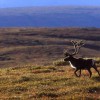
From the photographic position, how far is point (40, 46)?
90312mm

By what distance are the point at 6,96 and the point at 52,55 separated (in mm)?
65018

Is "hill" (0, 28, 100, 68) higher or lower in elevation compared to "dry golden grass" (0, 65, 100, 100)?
lower

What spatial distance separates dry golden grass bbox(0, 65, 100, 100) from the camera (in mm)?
16547

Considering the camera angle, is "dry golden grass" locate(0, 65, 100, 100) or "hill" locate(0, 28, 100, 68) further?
"hill" locate(0, 28, 100, 68)

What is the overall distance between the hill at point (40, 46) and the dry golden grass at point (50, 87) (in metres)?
41.9

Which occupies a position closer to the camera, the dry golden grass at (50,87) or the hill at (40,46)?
the dry golden grass at (50,87)

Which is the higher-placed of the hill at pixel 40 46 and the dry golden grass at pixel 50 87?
the dry golden grass at pixel 50 87

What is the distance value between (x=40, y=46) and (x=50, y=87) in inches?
2843

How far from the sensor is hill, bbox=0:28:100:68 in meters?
75.5

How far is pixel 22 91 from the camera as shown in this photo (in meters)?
17.8

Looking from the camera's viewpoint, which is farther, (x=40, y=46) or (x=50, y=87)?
(x=40, y=46)

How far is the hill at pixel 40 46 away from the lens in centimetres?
7554

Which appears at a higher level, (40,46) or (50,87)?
(50,87)

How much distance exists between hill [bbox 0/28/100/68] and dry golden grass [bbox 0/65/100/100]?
41.9m
